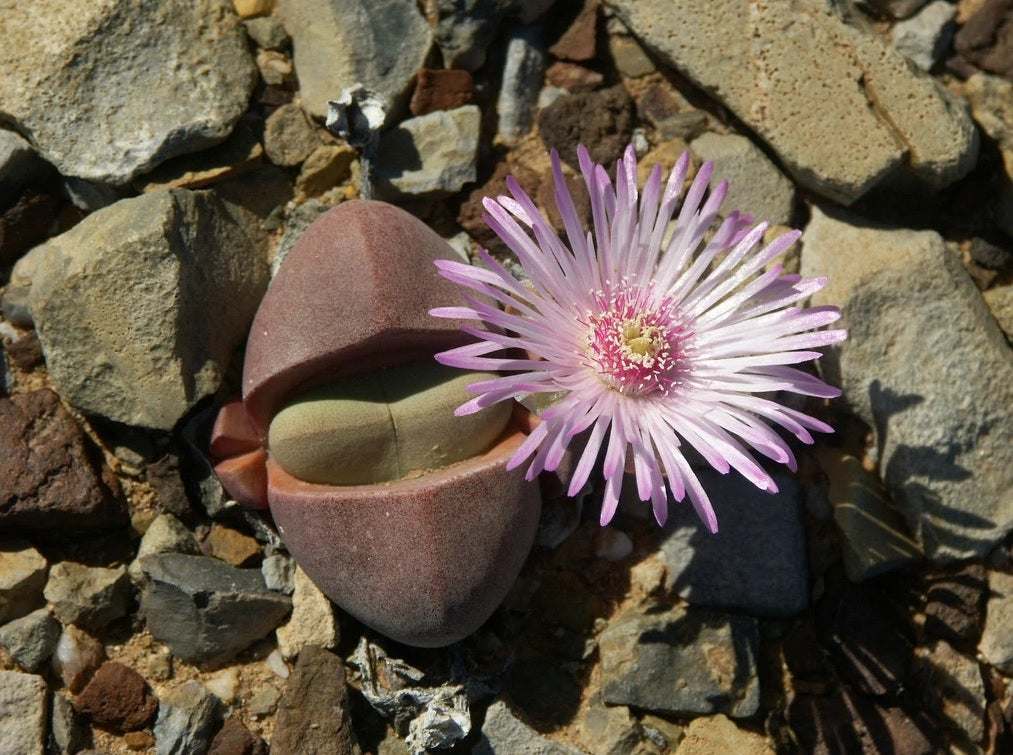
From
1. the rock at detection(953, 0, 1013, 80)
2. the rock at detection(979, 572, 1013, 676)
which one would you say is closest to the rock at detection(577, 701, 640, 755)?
the rock at detection(979, 572, 1013, 676)

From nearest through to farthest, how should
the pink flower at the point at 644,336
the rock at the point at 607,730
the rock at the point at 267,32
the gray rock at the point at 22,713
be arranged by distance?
the pink flower at the point at 644,336 → the gray rock at the point at 22,713 → the rock at the point at 607,730 → the rock at the point at 267,32

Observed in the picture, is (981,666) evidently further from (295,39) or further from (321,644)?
(295,39)

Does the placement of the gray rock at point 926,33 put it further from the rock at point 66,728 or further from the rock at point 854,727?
the rock at point 66,728

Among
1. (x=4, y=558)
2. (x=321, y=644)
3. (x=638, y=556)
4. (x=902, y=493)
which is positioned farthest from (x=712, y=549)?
(x=4, y=558)

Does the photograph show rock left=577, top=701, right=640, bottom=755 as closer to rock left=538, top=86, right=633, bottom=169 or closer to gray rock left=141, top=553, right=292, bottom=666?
gray rock left=141, top=553, right=292, bottom=666

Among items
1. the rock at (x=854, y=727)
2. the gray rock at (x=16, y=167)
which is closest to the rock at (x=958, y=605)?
the rock at (x=854, y=727)
